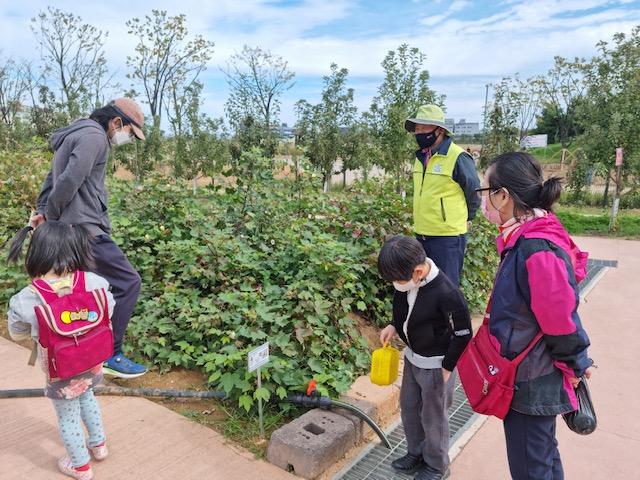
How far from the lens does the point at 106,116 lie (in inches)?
124

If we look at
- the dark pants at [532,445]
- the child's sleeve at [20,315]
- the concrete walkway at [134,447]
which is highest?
the child's sleeve at [20,315]

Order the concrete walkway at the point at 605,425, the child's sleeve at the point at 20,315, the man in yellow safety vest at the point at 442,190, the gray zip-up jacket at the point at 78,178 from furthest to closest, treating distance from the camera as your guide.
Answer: the man in yellow safety vest at the point at 442,190 < the gray zip-up jacket at the point at 78,178 < the concrete walkway at the point at 605,425 < the child's sleeve at the point at 20,315

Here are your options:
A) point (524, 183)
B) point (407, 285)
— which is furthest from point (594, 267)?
point (524, 183)

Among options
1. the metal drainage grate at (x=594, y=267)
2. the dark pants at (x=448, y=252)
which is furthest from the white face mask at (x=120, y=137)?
the metal drainage grate at (x=594, y=267)

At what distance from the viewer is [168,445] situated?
2.64 m

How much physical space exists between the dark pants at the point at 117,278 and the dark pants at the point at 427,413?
1.80m

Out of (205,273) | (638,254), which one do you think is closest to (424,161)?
(205,273)

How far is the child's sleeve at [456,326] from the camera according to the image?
2209mm

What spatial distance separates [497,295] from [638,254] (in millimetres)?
7975

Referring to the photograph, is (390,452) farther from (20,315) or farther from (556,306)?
(20,315)

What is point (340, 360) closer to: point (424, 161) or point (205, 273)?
point (205, 273)

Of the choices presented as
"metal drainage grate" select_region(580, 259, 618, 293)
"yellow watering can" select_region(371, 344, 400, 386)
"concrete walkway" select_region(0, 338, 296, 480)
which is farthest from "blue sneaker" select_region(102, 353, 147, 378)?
"metal drainage grate" select_region(580, 259, 618, 293)

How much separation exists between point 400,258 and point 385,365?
1.89ft

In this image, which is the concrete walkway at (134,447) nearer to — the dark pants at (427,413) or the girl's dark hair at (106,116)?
the dark pants at (427,413)
